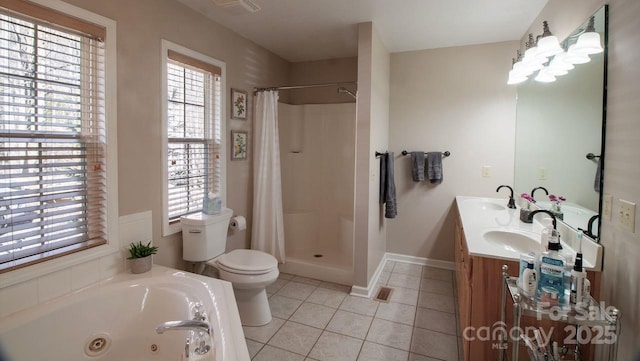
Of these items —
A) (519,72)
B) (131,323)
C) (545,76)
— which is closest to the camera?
(131,323)

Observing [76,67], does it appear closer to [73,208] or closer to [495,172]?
[73,208]

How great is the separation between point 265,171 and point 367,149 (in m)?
1.06

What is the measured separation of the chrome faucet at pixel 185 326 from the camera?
1.33 m

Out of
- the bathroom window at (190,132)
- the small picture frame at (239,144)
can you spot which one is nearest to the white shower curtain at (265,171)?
the small picture frame at (239,144)

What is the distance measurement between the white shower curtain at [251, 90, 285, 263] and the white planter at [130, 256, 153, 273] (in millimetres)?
1256

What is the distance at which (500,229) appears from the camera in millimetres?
2127

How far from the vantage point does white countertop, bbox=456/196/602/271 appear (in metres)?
1.56

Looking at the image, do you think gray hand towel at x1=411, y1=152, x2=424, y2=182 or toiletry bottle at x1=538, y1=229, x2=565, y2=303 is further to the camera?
gray hand towel at x1=411, y1=152, x2=424, y2=182

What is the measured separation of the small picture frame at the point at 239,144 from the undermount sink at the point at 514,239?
7.24 ft

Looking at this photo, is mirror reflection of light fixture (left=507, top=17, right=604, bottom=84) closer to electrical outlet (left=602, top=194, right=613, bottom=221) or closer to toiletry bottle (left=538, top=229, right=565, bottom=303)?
electrical outlet (left=602, top=194, right=613, bottom=221)

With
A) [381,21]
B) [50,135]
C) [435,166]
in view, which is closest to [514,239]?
[435,166]

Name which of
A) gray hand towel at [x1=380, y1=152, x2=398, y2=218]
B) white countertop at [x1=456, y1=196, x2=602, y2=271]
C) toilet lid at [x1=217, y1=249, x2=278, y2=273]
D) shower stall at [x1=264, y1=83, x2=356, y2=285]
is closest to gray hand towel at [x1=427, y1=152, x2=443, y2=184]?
white countertop at [x1=456, y1=196, x2=602, y2=271]

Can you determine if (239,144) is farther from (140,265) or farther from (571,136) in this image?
(571,136)

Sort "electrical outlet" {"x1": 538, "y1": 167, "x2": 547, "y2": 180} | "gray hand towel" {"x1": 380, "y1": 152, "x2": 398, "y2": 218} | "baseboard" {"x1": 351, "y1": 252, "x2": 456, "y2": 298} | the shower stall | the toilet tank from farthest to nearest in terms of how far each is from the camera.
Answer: the shower stall < "gray hand towel" {"x1": 380, "y1": 152, "x2": 398, "y2": 218} < "baseboard" {"x1": 351, "y1": 252, "x2": 456, "y2": 298} < the toilet tank < "electrical outlet" {"x1": 538, "y1": 167, "x2": 547, "y2": 180}
